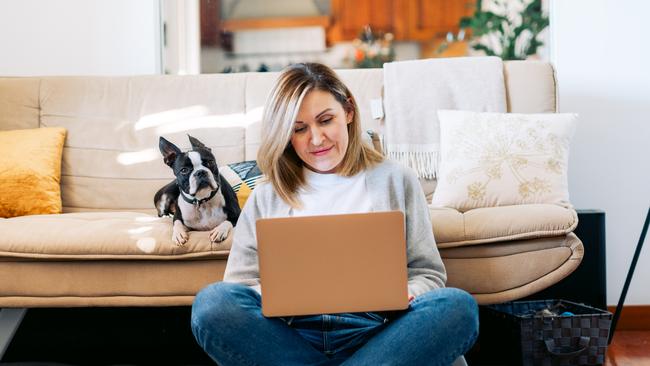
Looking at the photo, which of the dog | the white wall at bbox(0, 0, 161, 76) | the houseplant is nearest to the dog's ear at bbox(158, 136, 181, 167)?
the dog

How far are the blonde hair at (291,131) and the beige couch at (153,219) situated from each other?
1.10 ft

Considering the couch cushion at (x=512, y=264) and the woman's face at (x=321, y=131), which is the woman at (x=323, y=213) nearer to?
the woman's face at (x=321, y=131)

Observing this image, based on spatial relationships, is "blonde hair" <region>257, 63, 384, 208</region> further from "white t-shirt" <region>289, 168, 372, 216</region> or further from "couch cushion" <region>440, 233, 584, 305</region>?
"couch cushion" <region>440, 233, 584, 305</region>

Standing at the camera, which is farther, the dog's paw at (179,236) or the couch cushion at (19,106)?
the couch cushion at (19,106)

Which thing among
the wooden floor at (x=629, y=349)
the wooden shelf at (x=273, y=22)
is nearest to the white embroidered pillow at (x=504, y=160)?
the wooden floor at (x=629, y=349)

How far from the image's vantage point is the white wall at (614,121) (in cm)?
252

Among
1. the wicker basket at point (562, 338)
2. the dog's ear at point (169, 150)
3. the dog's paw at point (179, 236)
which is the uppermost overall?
the dog's ear at point (169, 150)

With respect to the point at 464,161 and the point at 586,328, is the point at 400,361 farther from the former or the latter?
the point at 464,161

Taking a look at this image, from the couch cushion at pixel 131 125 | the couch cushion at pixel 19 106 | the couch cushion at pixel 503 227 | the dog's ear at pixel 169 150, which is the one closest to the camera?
the couch cushion at pixel 503 227

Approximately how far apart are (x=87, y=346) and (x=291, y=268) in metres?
1.25

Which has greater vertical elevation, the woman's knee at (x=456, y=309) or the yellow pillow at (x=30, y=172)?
the yellow pillow at (x=30, y=172)

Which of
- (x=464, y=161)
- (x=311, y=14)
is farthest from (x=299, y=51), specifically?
(x=464, y=161)

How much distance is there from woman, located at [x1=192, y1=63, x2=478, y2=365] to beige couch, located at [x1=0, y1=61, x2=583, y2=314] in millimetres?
309

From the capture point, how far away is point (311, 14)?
3152 mm
